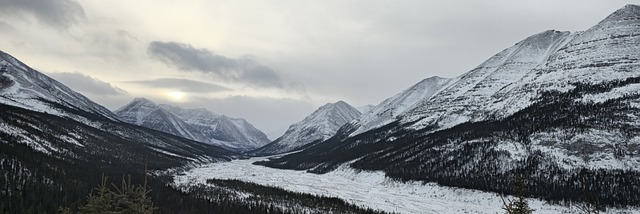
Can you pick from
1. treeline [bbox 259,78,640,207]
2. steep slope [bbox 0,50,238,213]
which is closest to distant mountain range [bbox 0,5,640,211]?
treeline [bbox 259,78,640,207]

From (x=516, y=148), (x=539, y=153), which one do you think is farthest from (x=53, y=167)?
(x=539, y=153)

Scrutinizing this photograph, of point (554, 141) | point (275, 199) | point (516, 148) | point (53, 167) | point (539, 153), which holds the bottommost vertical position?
point (275, 199)

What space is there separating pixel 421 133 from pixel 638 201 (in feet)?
411

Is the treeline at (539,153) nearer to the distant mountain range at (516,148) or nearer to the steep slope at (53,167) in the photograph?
the distant mountain range at (516,148)

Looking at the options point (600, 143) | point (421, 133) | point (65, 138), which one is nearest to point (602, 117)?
point (600, 143)

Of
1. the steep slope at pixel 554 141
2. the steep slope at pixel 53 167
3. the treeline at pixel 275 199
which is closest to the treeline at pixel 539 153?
the steep slope at pixel 554 141

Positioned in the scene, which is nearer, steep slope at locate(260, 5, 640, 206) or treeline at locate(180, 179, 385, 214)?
treeline at locate(180, 179, 385, 214)

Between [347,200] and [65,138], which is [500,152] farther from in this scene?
[65,138]

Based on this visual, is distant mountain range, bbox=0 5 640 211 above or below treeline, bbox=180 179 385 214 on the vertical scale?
above

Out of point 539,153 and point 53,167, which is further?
point 539,153

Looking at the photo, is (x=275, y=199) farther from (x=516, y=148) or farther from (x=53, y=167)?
(x=516, y=148)

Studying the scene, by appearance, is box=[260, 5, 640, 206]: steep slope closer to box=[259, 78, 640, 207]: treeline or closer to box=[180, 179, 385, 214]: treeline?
box=[259, 78, 640, 207]: treeline

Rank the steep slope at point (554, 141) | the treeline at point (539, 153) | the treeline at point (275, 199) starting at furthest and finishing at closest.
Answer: the steep slope at point (554, 141) → the treeline at point (539, 153) → the treeline at point (275, 199)

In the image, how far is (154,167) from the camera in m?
162
